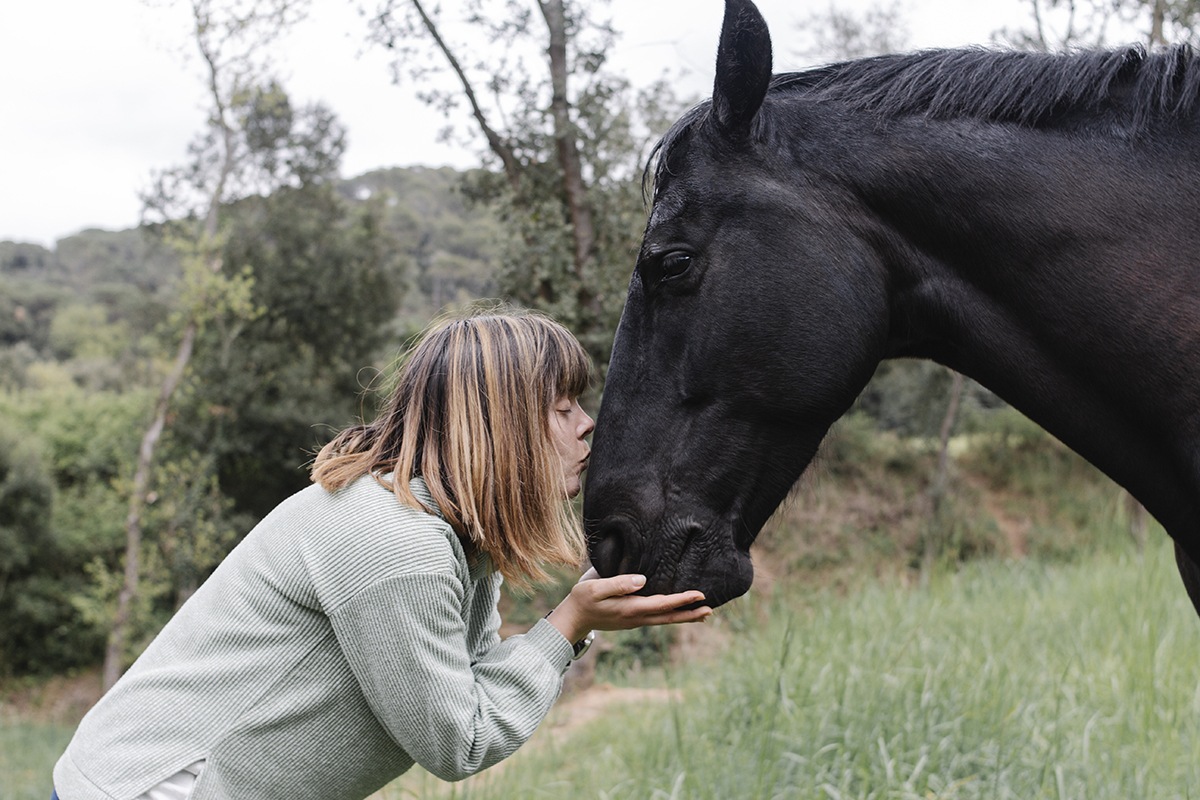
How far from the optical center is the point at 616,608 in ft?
5.19

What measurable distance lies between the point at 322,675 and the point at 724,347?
2.97 ft

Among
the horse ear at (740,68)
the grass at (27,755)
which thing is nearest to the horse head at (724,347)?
the horse ear at (740,68)

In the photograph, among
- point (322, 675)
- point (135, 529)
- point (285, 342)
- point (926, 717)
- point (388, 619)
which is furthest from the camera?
point (285, 342)

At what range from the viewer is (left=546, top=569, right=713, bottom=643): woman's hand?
1548 mm

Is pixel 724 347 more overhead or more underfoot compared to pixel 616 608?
more overhead

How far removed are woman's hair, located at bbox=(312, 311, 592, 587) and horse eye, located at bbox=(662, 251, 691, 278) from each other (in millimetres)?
284

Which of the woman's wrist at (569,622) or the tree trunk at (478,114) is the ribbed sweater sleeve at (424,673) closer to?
the woman's wrist at (569,622)

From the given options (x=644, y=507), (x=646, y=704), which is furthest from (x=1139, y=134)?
(x=646, y=704)

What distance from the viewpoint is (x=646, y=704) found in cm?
573

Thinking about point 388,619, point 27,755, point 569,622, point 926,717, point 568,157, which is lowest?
point 27,755

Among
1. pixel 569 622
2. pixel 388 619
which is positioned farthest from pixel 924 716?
pixel 388 619

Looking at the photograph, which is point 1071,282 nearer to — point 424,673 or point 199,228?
point 424,673

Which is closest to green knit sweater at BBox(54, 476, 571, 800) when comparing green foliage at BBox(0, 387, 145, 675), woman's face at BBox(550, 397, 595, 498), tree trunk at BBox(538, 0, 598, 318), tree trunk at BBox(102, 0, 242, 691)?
Answer: woman's face at BBox(550, 397, 595, 498)

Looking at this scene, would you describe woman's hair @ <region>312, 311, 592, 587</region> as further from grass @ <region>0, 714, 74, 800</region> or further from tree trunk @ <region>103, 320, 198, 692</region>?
tree trunk @ <region>103, 320, 198, 692</region>
